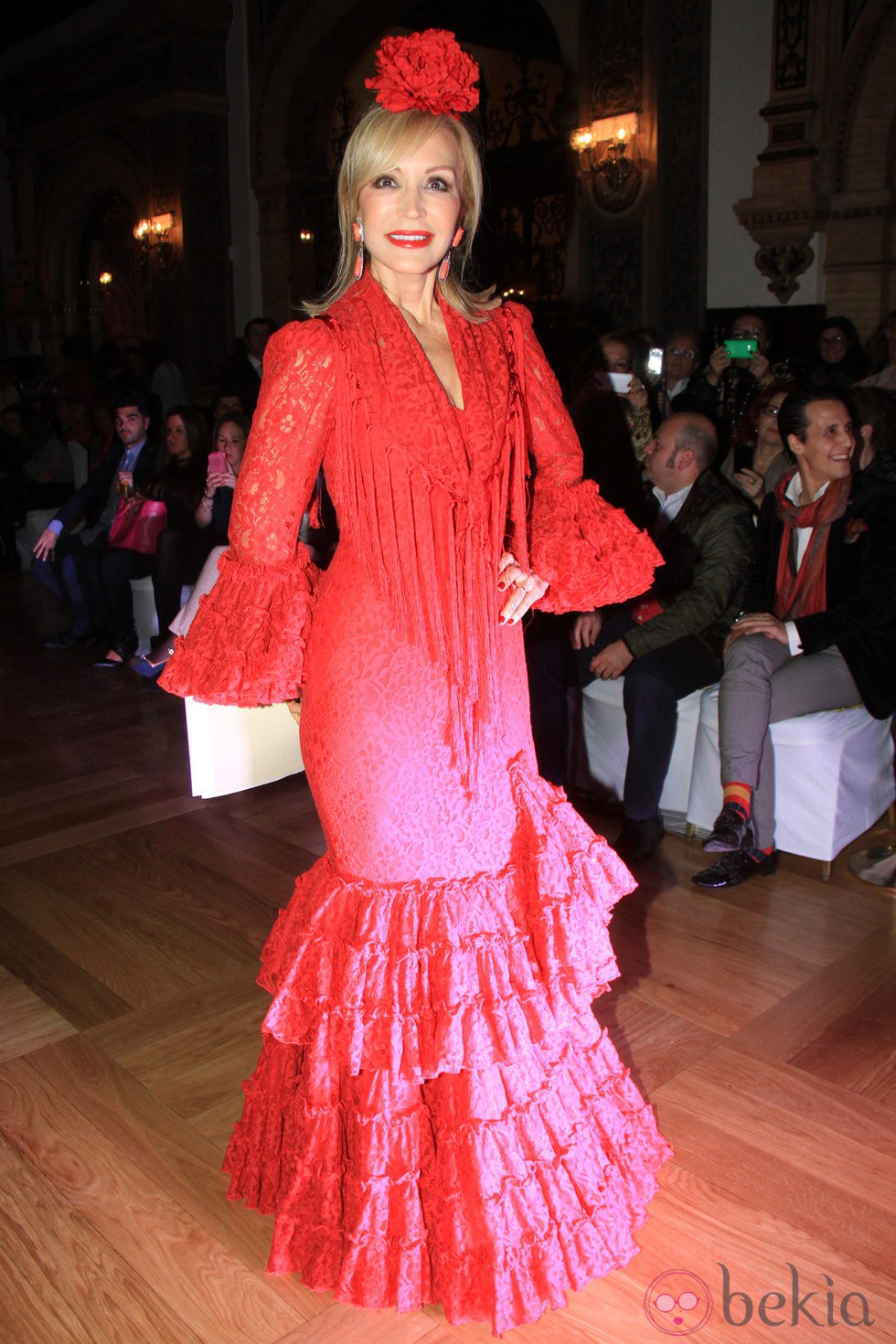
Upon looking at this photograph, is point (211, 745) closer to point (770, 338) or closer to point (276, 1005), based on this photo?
point (276, 1005)

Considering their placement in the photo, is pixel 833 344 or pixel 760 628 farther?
pixel 833 344

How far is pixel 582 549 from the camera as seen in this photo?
1.76 m

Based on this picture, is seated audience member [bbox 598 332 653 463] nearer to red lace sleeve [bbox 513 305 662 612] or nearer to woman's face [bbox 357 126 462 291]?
Answer: red lace sleeve [bbox 513 305 662 612]

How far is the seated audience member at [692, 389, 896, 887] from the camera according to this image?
10.2ft

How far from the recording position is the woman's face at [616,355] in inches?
171

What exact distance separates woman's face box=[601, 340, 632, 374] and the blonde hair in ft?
8.84

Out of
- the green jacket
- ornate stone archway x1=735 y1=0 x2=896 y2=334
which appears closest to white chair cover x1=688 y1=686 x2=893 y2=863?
the green jacket

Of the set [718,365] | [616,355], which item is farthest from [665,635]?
[718,365]

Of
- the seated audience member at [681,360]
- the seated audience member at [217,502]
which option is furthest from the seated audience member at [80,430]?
the seated audience member at [681,360]

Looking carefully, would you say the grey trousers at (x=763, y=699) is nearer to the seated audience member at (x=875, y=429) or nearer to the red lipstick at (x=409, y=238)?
the seated audience member at (x=875, y=429)

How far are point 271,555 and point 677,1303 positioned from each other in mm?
1241

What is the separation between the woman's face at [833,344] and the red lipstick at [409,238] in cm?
453

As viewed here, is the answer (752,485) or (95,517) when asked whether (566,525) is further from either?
(95,517)

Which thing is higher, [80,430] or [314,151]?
[314,151]
